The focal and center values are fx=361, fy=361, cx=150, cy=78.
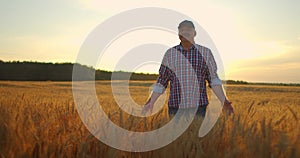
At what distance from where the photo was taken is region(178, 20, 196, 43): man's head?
13.8 feet

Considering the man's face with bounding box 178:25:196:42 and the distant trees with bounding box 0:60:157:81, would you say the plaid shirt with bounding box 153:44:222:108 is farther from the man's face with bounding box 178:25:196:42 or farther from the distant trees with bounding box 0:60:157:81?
the distant trees with bounding box 0:60:157:81

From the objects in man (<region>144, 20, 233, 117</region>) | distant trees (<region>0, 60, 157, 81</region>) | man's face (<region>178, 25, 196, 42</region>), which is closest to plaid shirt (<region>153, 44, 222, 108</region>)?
man (<region>144, 20, 233, 117</region>)

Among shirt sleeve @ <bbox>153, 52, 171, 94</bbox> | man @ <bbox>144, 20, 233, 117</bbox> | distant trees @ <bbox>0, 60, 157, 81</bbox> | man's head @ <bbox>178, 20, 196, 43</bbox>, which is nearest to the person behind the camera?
man's head @ <bbox>178, 20, 196, 43</bbox>

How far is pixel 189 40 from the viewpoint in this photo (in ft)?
14.2

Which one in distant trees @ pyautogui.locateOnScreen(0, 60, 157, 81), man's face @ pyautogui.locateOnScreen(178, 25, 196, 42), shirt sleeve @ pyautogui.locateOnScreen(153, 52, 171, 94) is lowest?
shirt sleeve @ pyautogui.locateOnScreen(153, 52, 171, 94)

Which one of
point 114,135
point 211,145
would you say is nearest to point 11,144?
point 114,135

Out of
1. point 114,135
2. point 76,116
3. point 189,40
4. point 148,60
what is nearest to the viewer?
point 114,135

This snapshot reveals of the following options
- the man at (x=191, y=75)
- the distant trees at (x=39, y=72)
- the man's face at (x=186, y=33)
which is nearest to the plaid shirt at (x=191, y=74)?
the man at (x=191, y=75)

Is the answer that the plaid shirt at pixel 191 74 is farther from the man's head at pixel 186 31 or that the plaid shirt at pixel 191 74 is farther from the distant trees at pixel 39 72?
the distant trees at pixel 39 72

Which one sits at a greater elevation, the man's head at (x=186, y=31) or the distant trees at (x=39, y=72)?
the distant trees at (x=39, y=72)

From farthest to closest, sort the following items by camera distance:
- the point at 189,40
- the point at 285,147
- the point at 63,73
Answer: the point at 63,73 < the point at 189,40 < the point at 285,147

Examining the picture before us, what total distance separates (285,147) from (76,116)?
1915 mm

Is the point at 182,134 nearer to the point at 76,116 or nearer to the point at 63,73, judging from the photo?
the point at 76,116

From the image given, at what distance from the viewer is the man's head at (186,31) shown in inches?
165
